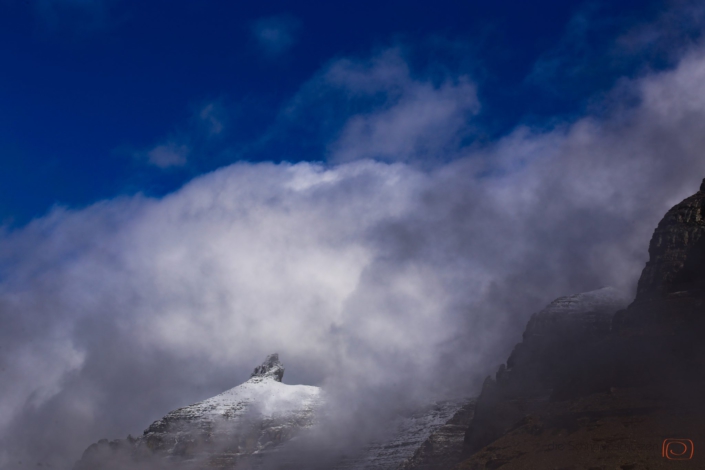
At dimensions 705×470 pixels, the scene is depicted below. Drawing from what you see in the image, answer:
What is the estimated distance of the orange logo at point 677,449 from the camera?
387ft

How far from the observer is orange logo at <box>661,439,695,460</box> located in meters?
118

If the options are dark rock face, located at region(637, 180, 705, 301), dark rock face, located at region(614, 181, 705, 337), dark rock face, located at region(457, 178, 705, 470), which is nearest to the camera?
dark rock face, located at region(457, 178, 705, 470)

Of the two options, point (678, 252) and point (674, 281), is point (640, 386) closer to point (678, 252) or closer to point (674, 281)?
point (674, 281)

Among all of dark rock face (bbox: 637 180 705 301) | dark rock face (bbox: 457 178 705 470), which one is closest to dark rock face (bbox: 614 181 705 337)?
dark rock face (bbox: 637 180 705 301)

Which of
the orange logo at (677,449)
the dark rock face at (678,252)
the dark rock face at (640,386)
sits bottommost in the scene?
the orange logo at (677,449)

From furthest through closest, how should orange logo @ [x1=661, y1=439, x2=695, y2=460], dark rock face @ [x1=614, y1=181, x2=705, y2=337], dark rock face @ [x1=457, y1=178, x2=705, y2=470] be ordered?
dark rock face @ [x1=614, y1=181, x2=705, y2=337]
dark rock face @ [x1=457, y1=178, x2=705, y2=470]
orange logo @ [x1=661, y1=439, x2=695, y2=460]

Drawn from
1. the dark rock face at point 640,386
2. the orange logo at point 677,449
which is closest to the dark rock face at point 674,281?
the dark rock face at point 640,386

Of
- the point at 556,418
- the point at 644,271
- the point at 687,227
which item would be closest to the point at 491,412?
the point at 556,418

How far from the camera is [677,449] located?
396ft

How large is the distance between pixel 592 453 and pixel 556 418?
21.5 metres

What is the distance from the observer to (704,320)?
149 meters

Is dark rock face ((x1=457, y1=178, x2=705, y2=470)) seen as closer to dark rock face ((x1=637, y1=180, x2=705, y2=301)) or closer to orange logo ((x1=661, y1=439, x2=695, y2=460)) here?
dark rock face ((x1=637, y1=180, x2=705, y2=301))

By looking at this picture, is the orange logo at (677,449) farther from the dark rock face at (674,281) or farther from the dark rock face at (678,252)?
the dark rock face at (678,252)

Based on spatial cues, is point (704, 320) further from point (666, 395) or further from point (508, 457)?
point (508, 457)
